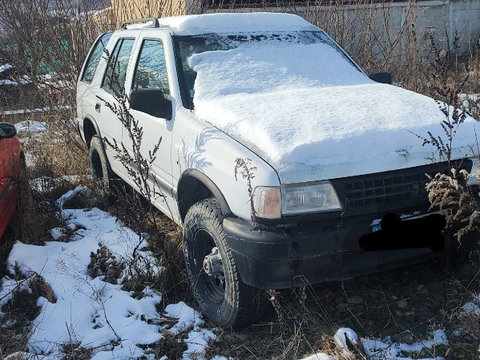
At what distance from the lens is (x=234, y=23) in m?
4.49

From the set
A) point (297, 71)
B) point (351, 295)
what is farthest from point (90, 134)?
point (351, 295)

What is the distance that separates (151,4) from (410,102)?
22.7 feet

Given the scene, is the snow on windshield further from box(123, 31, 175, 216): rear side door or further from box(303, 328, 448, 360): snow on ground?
A: box(303, 328, 448, 360): snow on ground

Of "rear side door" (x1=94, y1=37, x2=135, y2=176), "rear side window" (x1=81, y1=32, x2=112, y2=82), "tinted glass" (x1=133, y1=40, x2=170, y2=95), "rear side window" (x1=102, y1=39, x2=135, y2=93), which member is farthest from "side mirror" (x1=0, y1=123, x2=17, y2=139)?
"rear side window" (x1=81, y1=32, x2=112, y2=82)

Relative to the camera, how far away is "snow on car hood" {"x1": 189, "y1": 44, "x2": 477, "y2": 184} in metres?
2.84

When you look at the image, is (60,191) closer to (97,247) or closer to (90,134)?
(90,134)

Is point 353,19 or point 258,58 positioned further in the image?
point 353,19

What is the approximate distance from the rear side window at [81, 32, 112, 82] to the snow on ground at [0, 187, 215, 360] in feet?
7.34

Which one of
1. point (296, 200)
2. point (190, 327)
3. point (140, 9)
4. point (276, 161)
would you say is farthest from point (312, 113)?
point (140, 9)

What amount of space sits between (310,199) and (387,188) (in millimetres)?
442

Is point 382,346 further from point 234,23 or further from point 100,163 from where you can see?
point 100,163

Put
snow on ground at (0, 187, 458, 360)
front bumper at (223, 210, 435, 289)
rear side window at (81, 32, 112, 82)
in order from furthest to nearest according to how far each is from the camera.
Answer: rear side window at (81, 32, 112, 82), snow on ground at (0, 187, 458, 360), front bumper at (223, 210, 435, 289)

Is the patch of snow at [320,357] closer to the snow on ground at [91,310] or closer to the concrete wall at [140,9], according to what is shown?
the snow on ground at [91,310]

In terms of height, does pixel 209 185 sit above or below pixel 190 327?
above
